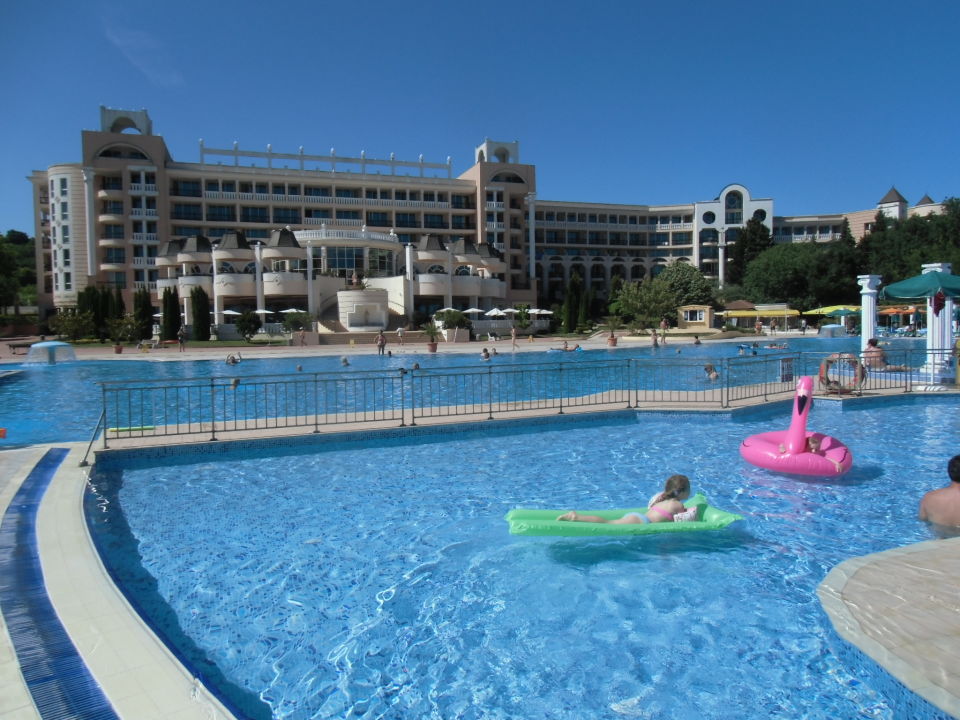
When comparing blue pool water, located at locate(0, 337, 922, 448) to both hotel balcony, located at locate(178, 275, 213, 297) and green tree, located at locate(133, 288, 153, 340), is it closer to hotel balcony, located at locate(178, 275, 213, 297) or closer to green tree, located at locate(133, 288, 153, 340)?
green tree, located at locate(133, 288, 153, 340)

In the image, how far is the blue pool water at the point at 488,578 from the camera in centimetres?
458

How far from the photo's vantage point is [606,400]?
1553 cm

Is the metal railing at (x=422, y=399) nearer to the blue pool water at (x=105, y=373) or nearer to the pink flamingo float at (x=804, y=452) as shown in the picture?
the blue pool water at (x=105, y=373)

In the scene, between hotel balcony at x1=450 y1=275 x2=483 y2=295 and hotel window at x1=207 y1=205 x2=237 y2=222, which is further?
hotel window at x1=207 y1=205 x2=237 y2=222

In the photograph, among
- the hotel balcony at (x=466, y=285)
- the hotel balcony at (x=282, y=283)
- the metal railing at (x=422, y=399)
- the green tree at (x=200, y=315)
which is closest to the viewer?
the metal railing at (x=422, y=399)

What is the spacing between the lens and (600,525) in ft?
22.7

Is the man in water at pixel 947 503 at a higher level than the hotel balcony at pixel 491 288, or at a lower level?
lower

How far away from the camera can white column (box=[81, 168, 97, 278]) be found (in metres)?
56.5

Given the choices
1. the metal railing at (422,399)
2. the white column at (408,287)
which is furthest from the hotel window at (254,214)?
the metal railing at (422,399)

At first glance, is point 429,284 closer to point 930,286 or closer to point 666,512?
point 930,286

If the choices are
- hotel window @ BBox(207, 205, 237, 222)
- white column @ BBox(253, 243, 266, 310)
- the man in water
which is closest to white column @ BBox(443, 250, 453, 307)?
white column @ BBox(253, 243, 266, 310)

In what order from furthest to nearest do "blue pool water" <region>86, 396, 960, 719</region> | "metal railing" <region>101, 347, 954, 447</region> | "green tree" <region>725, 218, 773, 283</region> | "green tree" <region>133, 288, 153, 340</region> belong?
1. "green tree" <region>725, 218, 773, 283</region>
2. "green tree" <region>133, 288, 153, 340</region>
3. "metal railing" <region>101, 347, 954, 447</region>
4. "blue pool water" <region>86, 396, 960, 719</region>

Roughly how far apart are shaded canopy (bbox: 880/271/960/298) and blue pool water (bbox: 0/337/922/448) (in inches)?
201

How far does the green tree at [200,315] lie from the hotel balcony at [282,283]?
18.1ft
